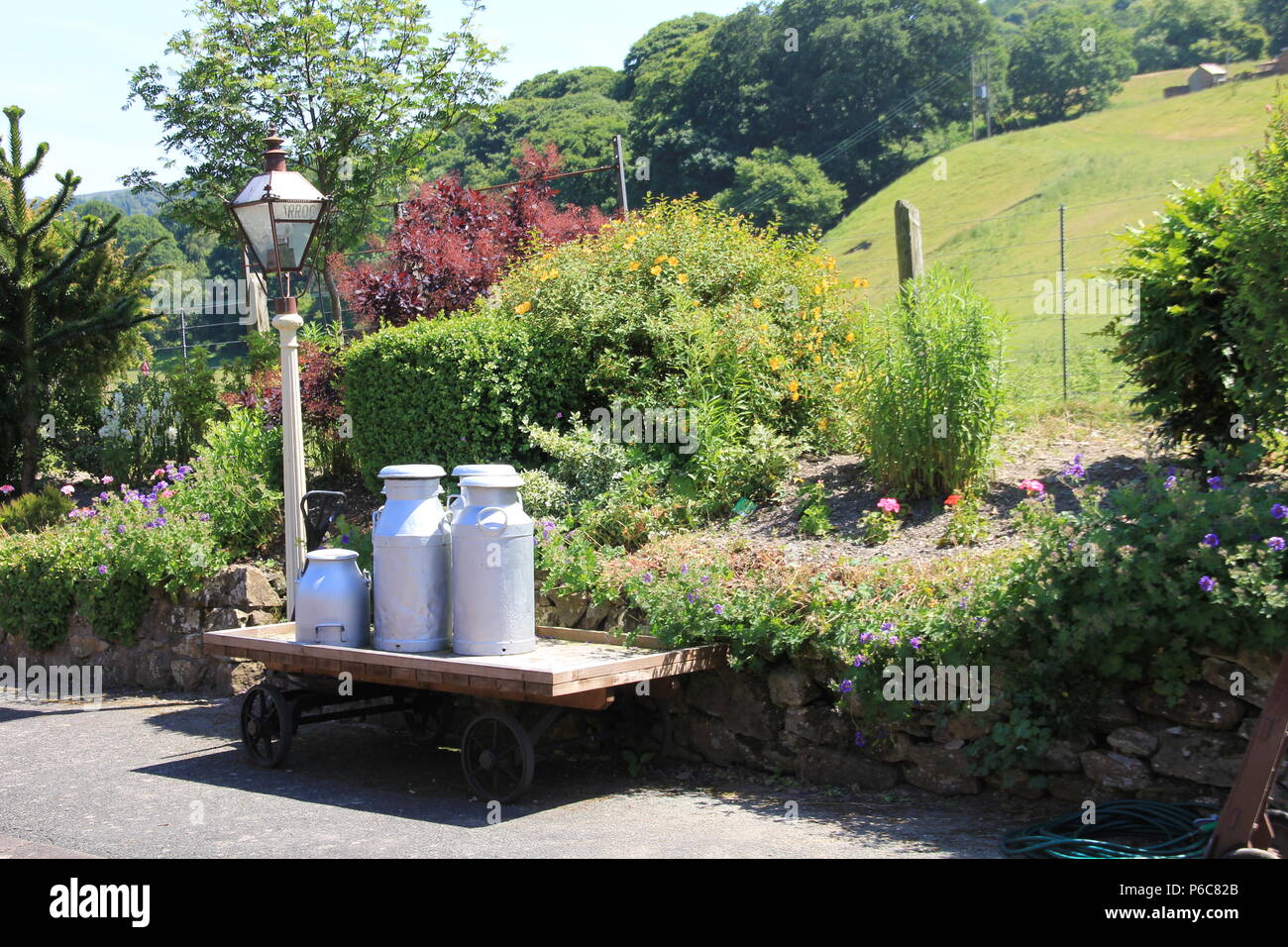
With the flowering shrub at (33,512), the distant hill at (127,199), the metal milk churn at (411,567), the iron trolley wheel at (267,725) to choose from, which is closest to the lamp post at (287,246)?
the iron trolley wheel at (267,725)

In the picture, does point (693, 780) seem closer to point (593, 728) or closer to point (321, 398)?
point (593, 728)

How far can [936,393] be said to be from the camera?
24.6 feet

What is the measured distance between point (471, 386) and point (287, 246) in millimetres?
1860

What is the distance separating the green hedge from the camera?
9.27m

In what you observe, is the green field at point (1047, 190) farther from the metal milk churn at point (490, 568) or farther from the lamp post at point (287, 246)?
the metal milk churn at point (490, 568)

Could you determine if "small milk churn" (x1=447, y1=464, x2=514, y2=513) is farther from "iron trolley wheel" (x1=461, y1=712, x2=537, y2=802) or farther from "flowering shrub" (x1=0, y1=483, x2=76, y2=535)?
"flowering shrub" (x1=0, y1=483, x2=76, y2=535)

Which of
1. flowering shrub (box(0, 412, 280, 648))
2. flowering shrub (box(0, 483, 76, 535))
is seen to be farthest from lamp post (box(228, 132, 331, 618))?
flowering shrub (box(0, 483, 76, 535))

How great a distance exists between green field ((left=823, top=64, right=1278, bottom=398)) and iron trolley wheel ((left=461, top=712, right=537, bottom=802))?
1075 inches

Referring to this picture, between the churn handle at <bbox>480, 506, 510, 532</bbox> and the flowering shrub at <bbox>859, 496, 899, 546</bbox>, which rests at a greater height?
the churn handle at <bbox>480, 506, 510, 532</bbox>

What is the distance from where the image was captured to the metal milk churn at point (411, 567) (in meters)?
6.21

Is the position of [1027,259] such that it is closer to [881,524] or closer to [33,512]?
[33,512]

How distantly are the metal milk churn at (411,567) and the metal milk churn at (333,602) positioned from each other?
36 centimetres

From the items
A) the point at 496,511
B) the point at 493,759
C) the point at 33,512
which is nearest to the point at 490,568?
the point at 496,511
